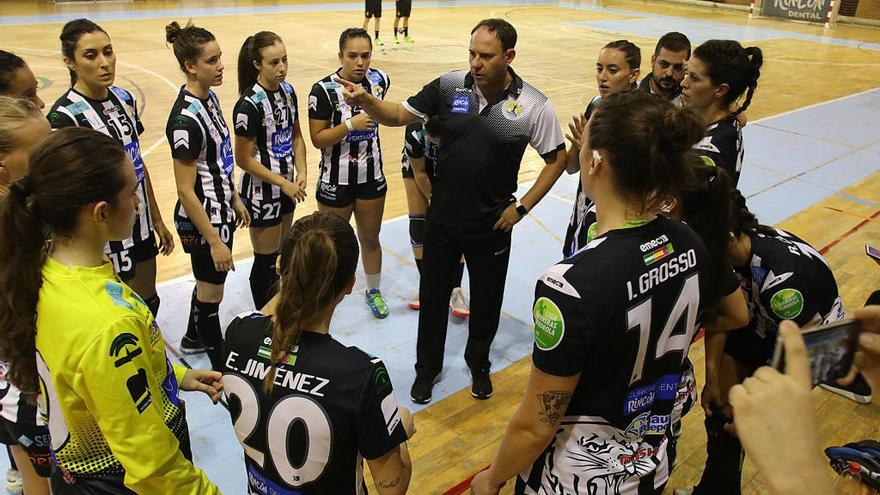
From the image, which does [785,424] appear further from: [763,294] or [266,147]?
[266,147]

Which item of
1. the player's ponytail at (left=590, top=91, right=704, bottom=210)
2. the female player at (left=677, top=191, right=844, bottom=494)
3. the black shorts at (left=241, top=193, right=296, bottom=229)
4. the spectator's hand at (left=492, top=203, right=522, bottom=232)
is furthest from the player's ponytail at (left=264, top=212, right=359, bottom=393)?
the black shorts at (left=241, top=193, right=296, bottom=229)

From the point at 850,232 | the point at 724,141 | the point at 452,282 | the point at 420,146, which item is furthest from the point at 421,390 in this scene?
the point at 850,232

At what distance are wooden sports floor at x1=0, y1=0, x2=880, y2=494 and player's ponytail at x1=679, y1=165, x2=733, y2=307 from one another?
1283mm

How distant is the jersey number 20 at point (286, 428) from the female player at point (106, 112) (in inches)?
76.5

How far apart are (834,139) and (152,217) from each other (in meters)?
9.94

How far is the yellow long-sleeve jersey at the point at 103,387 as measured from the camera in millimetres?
1667

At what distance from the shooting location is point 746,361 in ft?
9.05

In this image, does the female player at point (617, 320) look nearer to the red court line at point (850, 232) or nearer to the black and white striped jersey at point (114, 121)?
the black and white striped jersey at point (114, 121)

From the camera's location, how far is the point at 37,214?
1771 millimetres

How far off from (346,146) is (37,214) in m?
2.84

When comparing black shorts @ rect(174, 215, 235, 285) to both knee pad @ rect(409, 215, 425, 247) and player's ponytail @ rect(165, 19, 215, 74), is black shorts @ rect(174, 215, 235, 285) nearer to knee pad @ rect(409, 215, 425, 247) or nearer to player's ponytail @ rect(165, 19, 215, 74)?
player's ponytail @ rect(165, 19, 215, 74)

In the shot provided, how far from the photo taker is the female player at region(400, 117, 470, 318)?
14.9 ft

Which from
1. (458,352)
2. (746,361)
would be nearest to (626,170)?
(746,361)

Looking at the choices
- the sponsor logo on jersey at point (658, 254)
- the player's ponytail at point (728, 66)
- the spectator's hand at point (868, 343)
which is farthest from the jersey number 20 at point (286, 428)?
the player's ponytail at point (728, 66)
